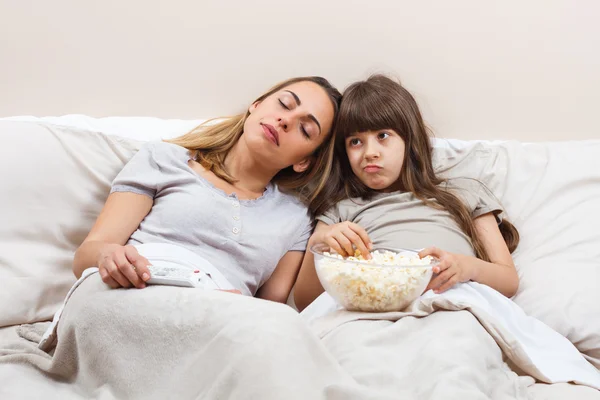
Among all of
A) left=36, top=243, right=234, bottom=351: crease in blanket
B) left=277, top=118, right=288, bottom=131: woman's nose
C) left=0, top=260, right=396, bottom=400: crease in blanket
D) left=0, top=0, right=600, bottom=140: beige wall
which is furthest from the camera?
left=0, top=0, right=600, bottom=140: beige wall

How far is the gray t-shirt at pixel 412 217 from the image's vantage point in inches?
54.4

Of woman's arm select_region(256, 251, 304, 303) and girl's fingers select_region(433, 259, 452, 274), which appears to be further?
woman's arm select_region(256, 251, 304, 303)

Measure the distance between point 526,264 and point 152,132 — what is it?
97cm

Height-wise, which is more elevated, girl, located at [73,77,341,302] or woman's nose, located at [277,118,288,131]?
woman's nose, located at [277,118,288,131]

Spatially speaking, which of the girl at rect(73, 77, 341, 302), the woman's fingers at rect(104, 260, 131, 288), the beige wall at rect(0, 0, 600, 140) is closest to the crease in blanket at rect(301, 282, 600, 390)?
the girl at rect(73, 77, 341, 302)

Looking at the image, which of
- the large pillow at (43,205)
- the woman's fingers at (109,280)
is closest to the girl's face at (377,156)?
the large pillow at (43,205)

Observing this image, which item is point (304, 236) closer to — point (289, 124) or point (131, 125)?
point (289, 124)

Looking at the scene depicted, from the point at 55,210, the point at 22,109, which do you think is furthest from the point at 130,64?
the point at 55,210

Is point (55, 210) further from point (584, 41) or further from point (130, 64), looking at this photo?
point (584, 41)

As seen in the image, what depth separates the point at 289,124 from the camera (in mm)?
1431

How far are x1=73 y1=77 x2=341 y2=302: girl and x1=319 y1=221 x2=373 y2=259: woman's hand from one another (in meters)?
0.21

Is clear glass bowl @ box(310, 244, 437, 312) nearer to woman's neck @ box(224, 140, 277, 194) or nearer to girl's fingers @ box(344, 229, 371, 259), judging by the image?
girl's fingers @ box(344, 229, 371, 259)

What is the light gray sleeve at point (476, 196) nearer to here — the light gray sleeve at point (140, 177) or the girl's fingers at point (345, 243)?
the girl's fingers at point (345, 243)

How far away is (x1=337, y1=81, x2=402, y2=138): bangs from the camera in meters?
1.47
